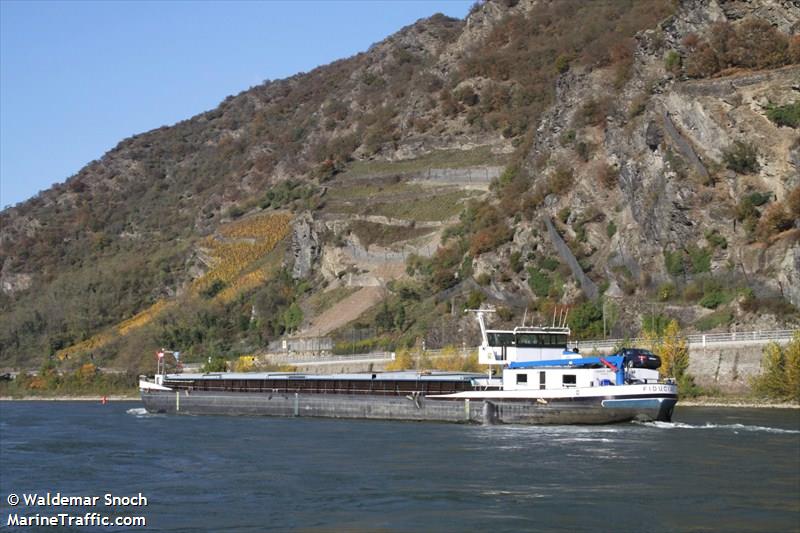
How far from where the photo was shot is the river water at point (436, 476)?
31078 millimetres

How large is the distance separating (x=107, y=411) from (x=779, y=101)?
60.9m

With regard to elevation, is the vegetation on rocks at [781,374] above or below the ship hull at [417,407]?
above

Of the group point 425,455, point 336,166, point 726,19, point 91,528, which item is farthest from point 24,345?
point 91,528

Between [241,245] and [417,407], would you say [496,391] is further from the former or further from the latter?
[241,245]

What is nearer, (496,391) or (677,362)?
(496,391)

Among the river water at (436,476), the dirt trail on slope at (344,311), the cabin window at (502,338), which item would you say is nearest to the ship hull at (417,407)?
the river water at (436,476)

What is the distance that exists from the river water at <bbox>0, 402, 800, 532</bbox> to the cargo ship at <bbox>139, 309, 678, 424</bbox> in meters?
1.70

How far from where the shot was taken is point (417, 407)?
66.1 metres

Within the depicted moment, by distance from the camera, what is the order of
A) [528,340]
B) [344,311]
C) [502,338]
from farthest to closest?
[344,311], [528,340], [502,338]

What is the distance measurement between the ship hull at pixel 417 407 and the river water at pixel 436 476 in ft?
4.88

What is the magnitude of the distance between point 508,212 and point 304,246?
35.5 meters

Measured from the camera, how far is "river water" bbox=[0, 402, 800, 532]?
31.1m

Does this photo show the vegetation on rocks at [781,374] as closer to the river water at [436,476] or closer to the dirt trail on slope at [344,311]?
the river water at [436,476]

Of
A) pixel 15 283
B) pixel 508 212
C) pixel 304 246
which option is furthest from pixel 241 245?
pixel 508 212
